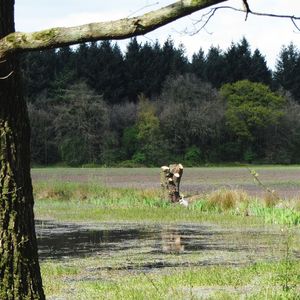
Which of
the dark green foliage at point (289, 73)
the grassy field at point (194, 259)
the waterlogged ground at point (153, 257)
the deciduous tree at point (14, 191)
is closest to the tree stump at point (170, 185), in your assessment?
the grassy field at point (194, 259)

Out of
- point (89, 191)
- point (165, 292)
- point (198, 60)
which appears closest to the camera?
point (165, 292)

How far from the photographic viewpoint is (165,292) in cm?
779

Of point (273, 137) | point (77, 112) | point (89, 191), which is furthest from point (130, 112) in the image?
point (89, 191)

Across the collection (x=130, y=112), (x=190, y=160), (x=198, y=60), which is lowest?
(x=190, y=160)

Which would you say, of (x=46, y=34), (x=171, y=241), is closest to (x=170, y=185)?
(x=171, y=241)

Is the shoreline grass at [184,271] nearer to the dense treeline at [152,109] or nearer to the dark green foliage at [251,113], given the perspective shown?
the dense treeline at [152,109]

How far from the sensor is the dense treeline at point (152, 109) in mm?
69688

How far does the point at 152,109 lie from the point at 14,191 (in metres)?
67.3

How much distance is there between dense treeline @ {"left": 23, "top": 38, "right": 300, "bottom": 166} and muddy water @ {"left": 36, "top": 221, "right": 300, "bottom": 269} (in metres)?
51.9

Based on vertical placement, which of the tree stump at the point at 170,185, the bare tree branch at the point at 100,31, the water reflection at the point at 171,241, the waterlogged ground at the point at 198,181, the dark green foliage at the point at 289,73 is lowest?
the waterlogged ground at the point at 198,181

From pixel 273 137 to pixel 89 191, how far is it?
52.9m

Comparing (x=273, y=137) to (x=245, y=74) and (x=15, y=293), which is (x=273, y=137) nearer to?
(x=245, y=74)

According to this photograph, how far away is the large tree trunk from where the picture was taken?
538 centimetres

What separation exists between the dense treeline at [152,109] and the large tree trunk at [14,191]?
62.7 metres
